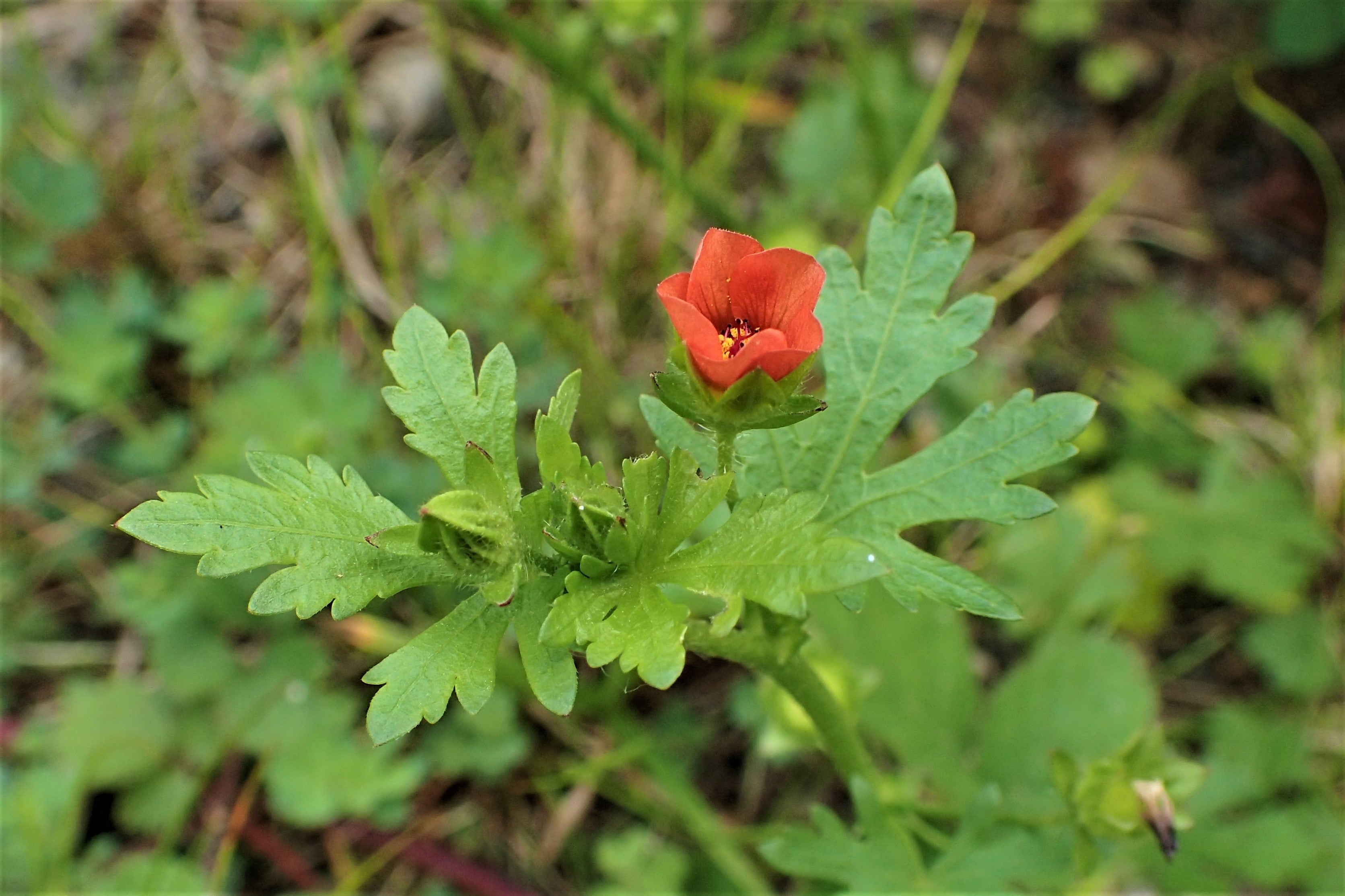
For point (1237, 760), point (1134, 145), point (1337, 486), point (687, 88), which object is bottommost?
point (1237, 760)

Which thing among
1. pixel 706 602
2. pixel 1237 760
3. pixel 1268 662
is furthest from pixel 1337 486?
pixel 706 602

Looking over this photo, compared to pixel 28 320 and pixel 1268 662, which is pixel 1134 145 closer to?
pixel 1268 662

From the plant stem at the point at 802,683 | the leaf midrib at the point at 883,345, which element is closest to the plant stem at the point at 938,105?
the leaf midrib at the point at 883,345

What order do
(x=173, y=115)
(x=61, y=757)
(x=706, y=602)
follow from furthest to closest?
(x=173, y=115), (x=61, y=757), (x=706, y=602)

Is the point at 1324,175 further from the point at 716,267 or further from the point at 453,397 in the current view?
the point at 453,397

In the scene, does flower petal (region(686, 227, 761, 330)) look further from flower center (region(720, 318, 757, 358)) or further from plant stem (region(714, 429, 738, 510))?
plant stem (region(714, 429, 738, 510))

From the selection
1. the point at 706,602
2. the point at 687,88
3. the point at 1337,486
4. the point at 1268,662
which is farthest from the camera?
the point at 687,88

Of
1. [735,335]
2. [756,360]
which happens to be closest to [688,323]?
[756,360]
